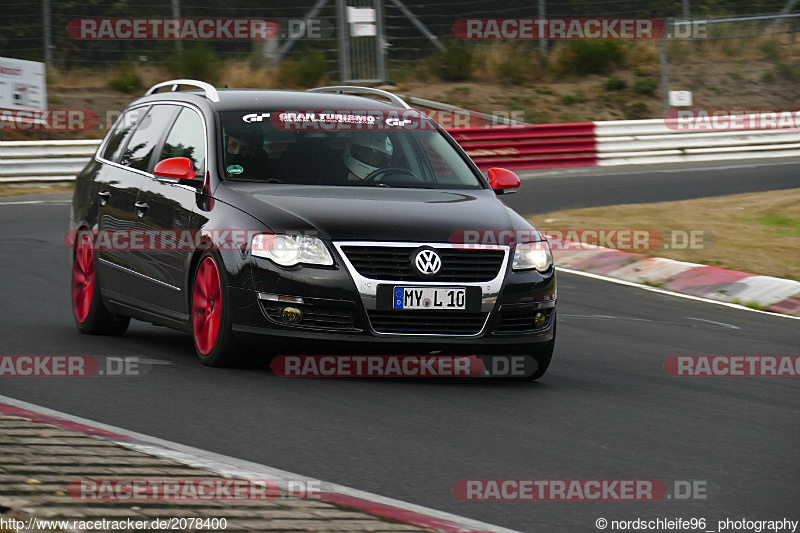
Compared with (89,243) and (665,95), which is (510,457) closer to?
(89,243)

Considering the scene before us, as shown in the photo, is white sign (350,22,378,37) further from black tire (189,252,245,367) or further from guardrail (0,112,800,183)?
black tire (189,252,245,367)

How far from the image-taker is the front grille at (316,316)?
25.3 ft

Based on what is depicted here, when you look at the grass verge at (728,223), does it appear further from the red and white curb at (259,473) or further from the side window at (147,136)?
the red and white curb at (259,473)

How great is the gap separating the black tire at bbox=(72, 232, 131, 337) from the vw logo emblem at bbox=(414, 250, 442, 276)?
278cm

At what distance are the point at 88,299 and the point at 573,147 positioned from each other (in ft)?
59.6

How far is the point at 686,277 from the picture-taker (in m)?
14.2

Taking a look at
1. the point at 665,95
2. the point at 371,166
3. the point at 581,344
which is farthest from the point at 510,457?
the point at 665,95

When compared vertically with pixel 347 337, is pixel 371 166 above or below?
above

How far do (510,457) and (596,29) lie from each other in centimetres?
3020

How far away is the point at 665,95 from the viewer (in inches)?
1182

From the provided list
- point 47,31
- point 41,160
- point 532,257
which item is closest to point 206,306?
point 532,257

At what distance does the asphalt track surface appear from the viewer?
5.59 meters

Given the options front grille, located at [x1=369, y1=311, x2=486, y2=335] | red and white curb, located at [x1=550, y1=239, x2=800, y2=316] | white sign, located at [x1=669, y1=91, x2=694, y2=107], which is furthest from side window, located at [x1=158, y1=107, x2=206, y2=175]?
white sign, located at [x1=669, y1=91, x2=694, y2=107]

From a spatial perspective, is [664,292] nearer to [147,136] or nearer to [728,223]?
[728,223]
